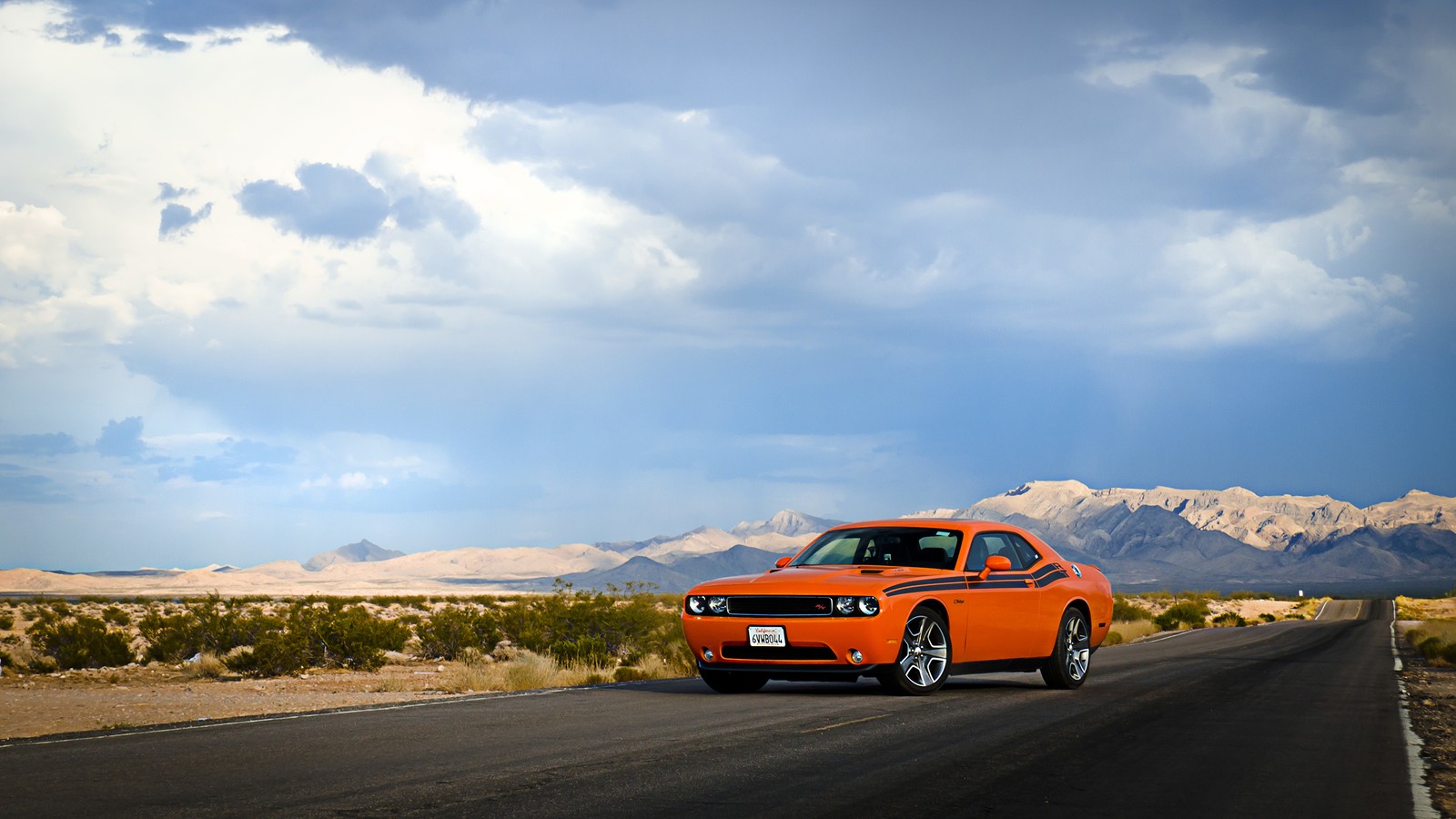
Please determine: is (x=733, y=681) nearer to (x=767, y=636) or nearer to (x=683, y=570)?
(x=767, y=636)

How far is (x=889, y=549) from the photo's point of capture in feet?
47.7

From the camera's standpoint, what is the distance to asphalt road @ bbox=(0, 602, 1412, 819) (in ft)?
24.1

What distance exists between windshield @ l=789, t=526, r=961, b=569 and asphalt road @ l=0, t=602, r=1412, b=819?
1410 mm

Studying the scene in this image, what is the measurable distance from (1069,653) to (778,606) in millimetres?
3970

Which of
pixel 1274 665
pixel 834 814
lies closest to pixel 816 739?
pixel 834 814

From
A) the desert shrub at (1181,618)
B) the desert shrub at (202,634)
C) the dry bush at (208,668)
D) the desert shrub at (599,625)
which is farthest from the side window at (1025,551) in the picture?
the desert shrub at (1181,618)

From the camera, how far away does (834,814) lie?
691 cm

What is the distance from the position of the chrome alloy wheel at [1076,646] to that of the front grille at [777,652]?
11.4 feet

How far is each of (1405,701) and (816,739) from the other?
358 inches

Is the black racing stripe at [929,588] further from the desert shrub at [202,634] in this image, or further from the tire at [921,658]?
the desert shrub at [202,634]

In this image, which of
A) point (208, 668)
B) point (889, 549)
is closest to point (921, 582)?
point (889, 549)

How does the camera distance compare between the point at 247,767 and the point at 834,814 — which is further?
the point at 247,767

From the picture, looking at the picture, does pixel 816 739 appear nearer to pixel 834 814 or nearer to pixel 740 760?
pixel 740 760

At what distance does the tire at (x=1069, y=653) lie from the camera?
1494 centimetres
